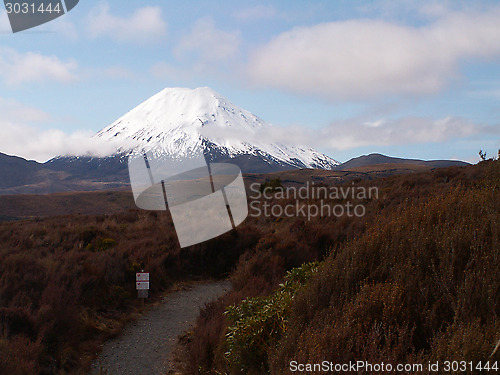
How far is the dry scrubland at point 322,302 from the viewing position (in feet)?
8.48

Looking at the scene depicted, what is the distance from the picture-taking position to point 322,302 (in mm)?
3279

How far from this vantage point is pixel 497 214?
3564 mm

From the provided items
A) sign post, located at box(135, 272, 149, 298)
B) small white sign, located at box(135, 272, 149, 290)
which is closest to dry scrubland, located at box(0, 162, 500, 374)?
sign post, located at box(135, 272, 149, 298)

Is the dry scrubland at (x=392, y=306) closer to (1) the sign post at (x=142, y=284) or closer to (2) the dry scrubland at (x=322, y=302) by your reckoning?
(2) the dry scrubland at (x=322, y=302)

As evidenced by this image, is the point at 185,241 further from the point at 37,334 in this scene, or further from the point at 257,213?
the point at 257,213

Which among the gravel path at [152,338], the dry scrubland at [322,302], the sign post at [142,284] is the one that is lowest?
the gravel path at [152,338]

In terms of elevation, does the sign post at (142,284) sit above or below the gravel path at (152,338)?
above

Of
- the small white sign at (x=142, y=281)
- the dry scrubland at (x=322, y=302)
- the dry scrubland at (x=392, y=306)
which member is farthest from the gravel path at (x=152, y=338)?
the dry scrubland at (x=392, y=306)

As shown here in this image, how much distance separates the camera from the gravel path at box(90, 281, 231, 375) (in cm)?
501

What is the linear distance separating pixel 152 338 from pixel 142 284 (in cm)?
163

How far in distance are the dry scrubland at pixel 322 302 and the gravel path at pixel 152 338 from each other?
270 millimetres

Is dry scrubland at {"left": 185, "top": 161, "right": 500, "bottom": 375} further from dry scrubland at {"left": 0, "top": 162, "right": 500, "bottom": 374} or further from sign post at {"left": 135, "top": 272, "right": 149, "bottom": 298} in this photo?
sign post at {"left": 135, "top": 272, "right": 149, "bottom": 298}

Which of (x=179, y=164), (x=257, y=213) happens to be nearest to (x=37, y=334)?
(x=179, y=164)

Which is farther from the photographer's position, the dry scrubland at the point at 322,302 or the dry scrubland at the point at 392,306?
the dry scrubland at the point at 322,302
